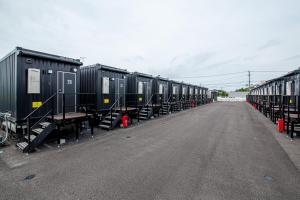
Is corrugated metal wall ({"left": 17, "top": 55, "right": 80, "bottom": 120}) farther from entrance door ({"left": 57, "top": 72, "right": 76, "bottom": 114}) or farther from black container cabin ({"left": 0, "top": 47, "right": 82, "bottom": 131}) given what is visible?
entrance door ({"left": 57, "top": 72, "right": 76, "bottom": 114})

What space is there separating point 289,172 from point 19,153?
8.33m

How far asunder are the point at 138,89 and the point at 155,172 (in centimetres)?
927

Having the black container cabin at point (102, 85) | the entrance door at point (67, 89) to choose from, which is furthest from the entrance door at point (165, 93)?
the entrance door at point (67, 89)

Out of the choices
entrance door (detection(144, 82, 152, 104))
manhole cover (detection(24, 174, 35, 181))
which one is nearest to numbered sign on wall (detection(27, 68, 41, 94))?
manhole cover (detection(24, 174, 35, 181))

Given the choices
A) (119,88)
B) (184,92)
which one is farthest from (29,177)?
(184,92)

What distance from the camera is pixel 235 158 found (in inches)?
186

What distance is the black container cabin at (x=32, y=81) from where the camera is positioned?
19.4ft

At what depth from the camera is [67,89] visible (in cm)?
755

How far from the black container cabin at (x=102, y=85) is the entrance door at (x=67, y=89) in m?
1.44

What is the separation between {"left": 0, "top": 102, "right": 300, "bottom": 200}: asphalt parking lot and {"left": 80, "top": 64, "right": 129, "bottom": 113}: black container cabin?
3.78 metres

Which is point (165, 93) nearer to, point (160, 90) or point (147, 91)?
point (160, 90)

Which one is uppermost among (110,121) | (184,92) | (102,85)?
(184,92)

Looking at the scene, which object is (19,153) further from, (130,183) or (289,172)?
(289,172)

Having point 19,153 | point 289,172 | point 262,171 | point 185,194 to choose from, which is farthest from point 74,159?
point 289,172
